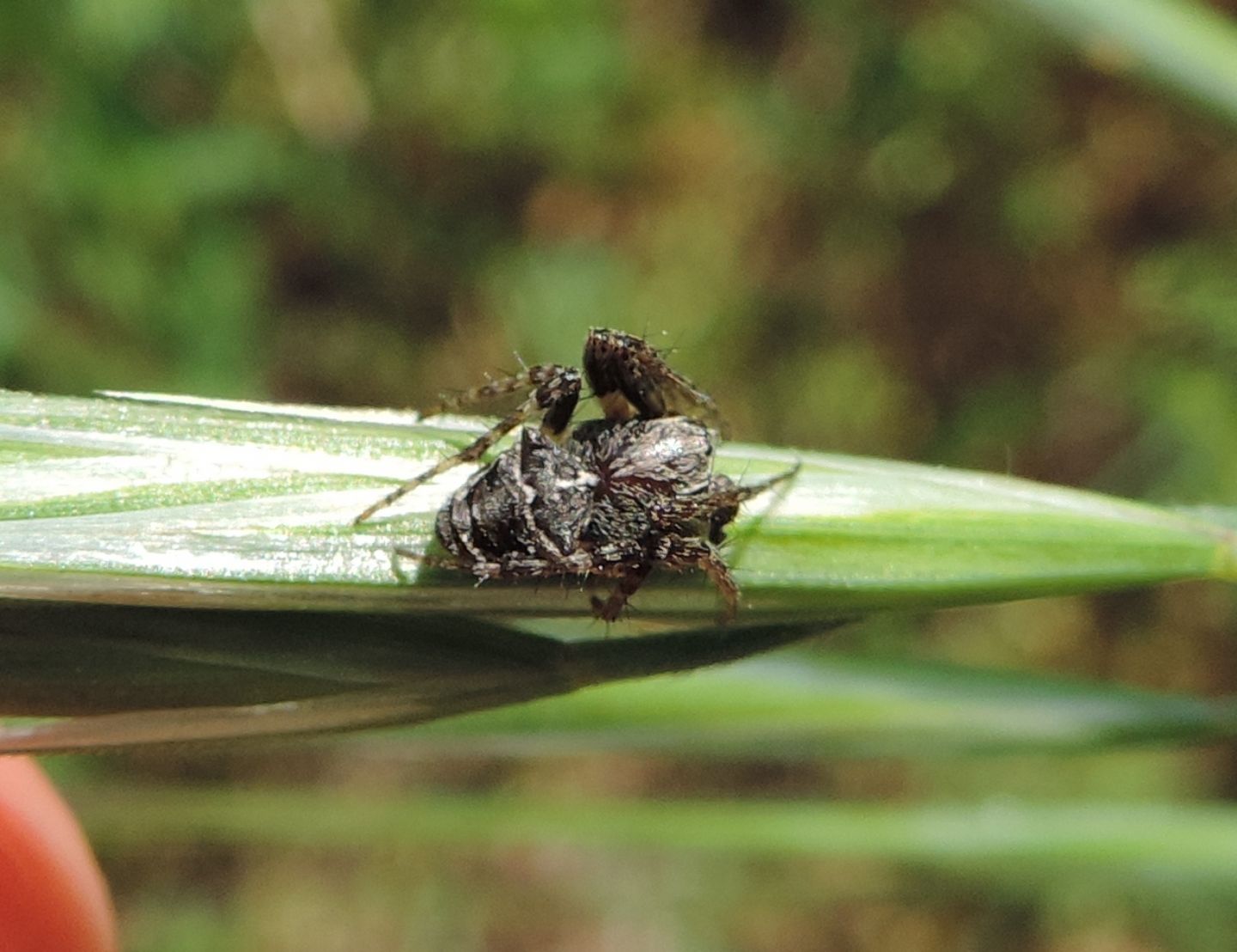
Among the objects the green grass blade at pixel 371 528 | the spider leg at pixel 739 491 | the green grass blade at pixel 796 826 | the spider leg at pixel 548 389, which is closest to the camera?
the green grass blade at pixel 371 528

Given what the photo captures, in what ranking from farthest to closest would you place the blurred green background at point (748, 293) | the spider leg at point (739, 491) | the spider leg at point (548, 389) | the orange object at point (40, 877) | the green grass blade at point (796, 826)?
the blurred green background at point (748, 293), the green grass blade at point (796, 826), the spider leg at point (548, 389), the orange object at point (40, 877), the spider leg at point (739, 491)

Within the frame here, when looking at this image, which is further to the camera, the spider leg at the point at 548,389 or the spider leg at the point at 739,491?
the spider leg at the point at 548,389

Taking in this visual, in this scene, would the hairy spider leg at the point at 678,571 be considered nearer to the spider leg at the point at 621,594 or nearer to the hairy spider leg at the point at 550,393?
the spider leg at the point at 621,594

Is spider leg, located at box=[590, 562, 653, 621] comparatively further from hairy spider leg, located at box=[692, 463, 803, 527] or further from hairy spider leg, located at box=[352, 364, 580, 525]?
hairy spider leg, located at box=[352, 364, 580, 525]

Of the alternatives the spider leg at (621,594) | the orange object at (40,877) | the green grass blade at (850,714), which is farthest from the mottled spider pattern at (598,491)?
the orange object at (40,877)

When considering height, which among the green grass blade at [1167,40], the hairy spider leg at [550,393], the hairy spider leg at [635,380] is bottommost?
the hairy spider leg at [550,393]

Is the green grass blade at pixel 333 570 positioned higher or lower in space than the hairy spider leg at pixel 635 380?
lower

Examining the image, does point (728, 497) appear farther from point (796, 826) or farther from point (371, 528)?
point (796, 826)

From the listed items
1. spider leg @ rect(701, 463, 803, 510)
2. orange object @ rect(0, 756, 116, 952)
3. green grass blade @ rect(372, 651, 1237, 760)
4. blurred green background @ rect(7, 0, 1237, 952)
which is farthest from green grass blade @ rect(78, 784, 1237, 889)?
blurred green background @ rect(7, 0, 1237, 952)
